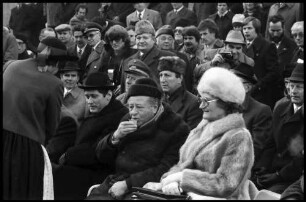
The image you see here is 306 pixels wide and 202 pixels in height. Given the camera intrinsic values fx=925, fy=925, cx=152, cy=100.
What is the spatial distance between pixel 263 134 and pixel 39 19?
379 inches

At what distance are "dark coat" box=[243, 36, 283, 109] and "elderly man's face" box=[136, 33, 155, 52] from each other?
4.33ft

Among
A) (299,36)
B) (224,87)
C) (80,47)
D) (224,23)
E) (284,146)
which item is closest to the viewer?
(224,87)

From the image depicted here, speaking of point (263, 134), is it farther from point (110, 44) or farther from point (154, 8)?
point (154, 8)

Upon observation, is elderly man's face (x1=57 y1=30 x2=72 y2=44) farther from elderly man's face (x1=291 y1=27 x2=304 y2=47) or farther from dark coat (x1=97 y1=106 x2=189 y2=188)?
dark coat (x1=97 y1=106 x2=189 y2=188)

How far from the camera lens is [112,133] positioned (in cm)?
896

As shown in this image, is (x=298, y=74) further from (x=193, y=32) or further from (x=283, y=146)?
(x=193, y=32)

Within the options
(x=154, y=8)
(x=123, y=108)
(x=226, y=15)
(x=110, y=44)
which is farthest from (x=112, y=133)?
(x=154, y=8)

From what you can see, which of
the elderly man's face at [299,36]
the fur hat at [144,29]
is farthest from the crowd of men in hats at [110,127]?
the fur hat at [144,29]

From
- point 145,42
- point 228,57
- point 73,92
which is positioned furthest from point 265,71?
point 73,92

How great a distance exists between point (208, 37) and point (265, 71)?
1.38m

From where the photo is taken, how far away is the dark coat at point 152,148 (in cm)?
852

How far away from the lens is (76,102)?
34.5 ft

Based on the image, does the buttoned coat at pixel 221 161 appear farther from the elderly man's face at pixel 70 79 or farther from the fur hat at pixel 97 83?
the elderly man's face at pixel 70 79

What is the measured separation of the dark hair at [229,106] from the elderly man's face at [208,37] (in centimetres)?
564
